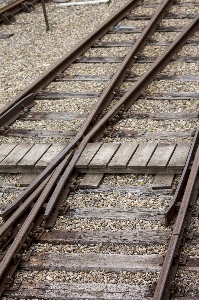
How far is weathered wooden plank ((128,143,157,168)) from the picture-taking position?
27.2ft

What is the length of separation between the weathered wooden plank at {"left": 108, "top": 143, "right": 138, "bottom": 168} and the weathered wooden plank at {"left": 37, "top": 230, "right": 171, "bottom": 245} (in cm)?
129

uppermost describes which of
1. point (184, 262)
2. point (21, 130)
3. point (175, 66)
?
point (175, 66)

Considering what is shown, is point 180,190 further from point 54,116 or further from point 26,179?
point 54,116

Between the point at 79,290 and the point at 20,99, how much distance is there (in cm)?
489

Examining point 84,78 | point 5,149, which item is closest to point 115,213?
point 5,149

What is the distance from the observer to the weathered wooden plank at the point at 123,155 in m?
8.35

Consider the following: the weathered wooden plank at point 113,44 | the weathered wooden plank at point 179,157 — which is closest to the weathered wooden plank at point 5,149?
the weathered wooden plank at point 179,157

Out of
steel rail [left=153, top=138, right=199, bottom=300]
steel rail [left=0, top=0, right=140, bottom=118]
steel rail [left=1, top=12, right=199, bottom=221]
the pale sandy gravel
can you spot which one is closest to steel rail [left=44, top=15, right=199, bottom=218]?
steel rail [left=1, top=12, right=199, bottom=221]

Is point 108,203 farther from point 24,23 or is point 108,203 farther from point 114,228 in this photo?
point 24,23

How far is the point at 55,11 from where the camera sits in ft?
53.5

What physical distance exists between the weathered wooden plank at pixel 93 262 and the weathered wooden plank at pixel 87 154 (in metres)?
1.72

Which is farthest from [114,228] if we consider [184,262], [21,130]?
[21,130]

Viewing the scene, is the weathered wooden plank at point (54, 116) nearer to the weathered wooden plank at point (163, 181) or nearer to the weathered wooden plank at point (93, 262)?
the weathered wooden plank at point (163, 181)

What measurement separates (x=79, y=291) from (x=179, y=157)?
8.40ft
